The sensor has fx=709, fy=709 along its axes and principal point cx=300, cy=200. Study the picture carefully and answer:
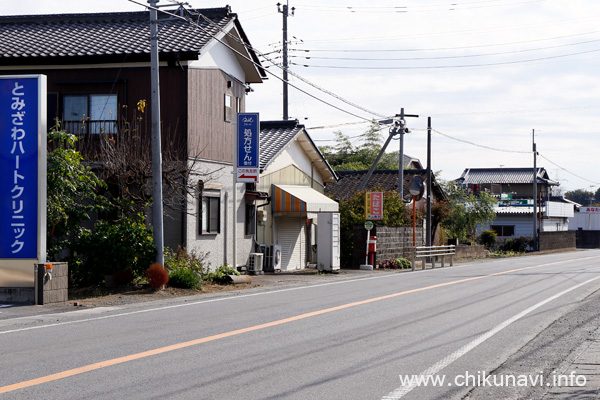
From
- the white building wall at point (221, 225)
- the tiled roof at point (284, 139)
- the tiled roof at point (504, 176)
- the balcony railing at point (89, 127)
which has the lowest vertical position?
the white building wall at point (221, 225)

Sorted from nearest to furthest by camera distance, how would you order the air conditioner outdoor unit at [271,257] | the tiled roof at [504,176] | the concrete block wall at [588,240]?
1. the air conditioner outdoor unit at [271,257]
2. the concrete block wall at [588,240]
3. the tiled roof at [504,176]

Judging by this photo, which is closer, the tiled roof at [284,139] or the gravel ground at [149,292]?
the gravel ground at [149,292]

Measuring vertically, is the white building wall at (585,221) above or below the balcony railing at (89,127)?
below

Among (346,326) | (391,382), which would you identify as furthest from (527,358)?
(346,326)

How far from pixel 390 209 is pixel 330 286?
14228mm

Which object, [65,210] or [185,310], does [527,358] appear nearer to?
[185,310]

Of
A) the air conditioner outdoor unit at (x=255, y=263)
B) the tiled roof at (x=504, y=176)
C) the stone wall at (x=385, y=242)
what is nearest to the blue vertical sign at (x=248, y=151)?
the air conditioner outdoor unit at (x=255, y=263)

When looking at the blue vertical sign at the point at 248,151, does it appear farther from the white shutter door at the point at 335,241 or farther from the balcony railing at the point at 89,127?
the white shutter door at the point at 335,241

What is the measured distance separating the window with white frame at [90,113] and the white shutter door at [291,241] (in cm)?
957

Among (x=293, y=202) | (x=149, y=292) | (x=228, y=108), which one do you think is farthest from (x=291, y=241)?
(x=149, y=292)

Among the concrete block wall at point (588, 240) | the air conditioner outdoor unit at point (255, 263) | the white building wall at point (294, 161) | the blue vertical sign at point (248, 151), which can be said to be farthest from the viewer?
the concrete block wall at point (588, 240)

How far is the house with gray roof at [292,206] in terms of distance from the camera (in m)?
26.8

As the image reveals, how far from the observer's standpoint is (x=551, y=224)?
249 feet

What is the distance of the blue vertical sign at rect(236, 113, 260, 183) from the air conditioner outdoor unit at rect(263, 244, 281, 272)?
17.2 ft
